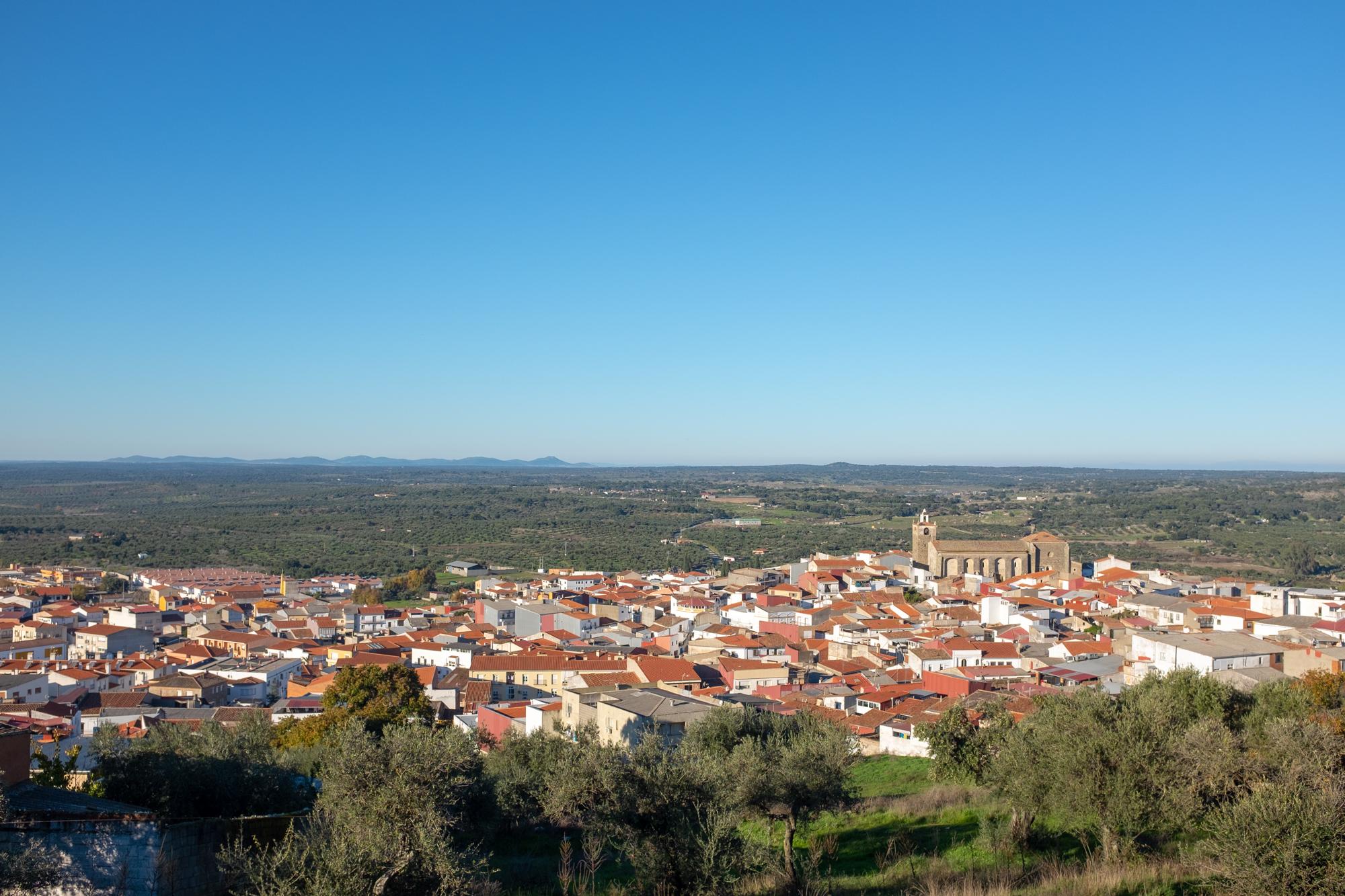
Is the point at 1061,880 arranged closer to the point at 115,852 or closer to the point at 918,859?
the point at 918,859

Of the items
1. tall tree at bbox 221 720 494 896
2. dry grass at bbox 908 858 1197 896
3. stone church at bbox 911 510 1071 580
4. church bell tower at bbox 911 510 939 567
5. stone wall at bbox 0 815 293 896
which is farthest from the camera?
church bell tower at bbox 911 510 939 567

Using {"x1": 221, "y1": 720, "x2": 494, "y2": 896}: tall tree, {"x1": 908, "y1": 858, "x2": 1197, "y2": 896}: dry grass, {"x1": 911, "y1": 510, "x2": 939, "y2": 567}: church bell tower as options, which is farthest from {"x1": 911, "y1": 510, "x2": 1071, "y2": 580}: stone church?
{"x1": 221, "y1": 720, "x2": 494, "y2": 896}: tall tree

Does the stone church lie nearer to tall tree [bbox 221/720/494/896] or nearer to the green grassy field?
the green grassy field

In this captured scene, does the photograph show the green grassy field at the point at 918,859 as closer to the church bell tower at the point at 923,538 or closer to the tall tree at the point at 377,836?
the tall tree at the point at 377,836

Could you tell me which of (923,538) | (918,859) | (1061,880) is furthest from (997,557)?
(1061,880)

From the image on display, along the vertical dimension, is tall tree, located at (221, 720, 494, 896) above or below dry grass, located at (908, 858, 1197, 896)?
above

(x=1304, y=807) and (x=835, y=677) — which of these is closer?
(x=1304, y=807)

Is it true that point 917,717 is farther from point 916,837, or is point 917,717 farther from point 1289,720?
point 1289,720

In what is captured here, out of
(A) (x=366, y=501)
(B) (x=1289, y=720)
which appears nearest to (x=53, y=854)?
(B) (x=1289, y=720)
